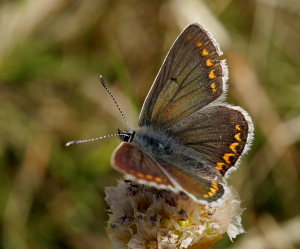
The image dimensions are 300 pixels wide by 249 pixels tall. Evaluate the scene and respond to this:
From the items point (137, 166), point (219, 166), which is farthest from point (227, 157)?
point (137, 166)

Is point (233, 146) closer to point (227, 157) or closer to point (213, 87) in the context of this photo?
point (227, 157)

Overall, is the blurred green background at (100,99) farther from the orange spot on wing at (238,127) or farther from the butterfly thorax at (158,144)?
the orange spot on wing at (238,127)

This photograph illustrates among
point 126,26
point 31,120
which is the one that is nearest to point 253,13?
point 126,26

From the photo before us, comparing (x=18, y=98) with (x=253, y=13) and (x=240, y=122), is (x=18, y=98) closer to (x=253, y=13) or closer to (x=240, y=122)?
(x=253, y=13)

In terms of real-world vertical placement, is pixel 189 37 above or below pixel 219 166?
above

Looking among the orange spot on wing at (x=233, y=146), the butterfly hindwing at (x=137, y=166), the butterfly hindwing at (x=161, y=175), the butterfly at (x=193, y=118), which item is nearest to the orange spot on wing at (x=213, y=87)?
the butterfly at (x=193, y=118)

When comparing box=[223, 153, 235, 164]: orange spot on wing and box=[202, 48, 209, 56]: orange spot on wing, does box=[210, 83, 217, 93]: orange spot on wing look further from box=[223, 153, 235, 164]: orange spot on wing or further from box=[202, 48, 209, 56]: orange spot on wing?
box=[223, 153, 235, 164]: orange spot on wing
